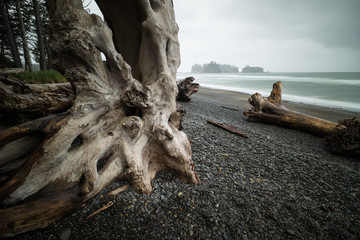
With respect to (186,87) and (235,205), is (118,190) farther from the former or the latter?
(186,87)

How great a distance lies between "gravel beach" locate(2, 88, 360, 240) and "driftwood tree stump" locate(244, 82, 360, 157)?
773 millimetres

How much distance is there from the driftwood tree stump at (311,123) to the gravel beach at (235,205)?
30.4 inches

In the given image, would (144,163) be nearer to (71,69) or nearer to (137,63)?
(71,69)

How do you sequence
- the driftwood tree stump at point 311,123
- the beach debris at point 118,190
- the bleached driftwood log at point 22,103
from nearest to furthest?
1. the beach debris at point 118,190
2. the bleached driftwood log at point 22,103
3. the driftwood tree stump at point 311,123

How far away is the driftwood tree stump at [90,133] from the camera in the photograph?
1271mm

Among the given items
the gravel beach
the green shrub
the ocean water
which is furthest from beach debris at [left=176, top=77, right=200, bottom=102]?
the ocean water

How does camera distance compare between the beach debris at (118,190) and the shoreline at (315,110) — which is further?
the shoreline at (315,110)

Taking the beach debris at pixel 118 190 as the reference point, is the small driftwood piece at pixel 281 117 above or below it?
above

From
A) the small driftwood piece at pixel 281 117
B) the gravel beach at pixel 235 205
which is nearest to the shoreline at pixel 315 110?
the small driftwood piece at pixel 281 117

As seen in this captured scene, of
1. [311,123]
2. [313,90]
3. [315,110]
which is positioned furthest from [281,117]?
[313,90]

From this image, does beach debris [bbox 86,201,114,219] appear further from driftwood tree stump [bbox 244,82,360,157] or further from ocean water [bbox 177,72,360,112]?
ocean water [bbox 177,72,360,112]

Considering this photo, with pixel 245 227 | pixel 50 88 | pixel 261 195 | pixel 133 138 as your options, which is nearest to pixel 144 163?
pixel 133 138

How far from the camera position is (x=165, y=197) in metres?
1.81

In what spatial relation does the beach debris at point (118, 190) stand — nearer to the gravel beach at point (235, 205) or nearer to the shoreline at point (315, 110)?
the gravel beach at point (235, 205)
